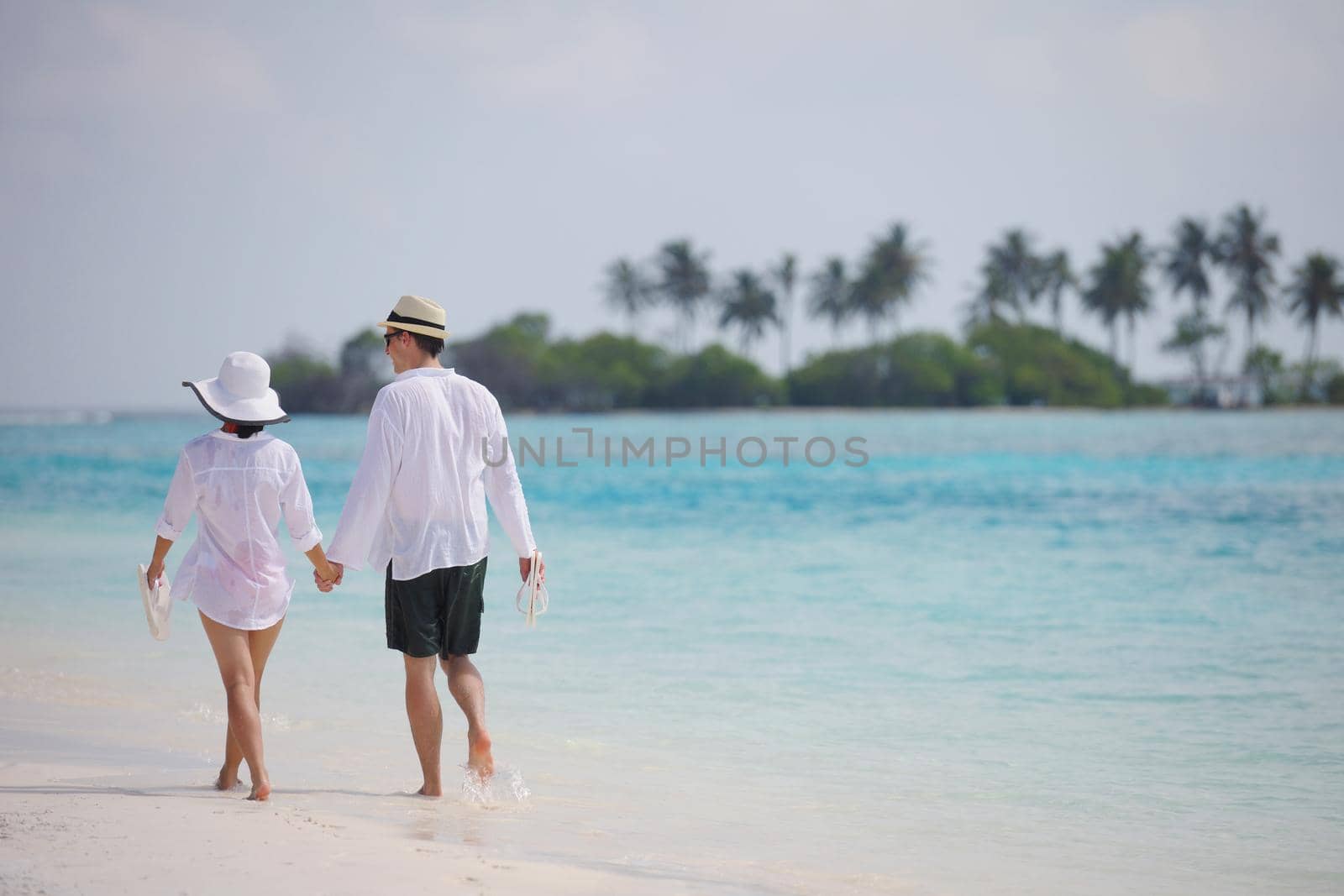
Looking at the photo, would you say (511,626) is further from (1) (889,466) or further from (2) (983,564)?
(1) (889,466)

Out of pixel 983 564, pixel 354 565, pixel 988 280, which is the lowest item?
pixel 983 564

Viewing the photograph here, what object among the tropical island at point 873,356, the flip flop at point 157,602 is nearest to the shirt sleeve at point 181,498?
the flip flop at point 157,602

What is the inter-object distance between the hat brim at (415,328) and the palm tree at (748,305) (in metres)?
82.3

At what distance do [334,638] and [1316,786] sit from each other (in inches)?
219

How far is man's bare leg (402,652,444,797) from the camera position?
3.91 m

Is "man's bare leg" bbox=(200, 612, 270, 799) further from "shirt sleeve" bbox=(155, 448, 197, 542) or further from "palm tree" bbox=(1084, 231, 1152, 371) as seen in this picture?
"palm tree" bbox=(1084, 231, 1152, 371)

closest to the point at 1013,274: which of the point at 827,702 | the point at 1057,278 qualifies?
the point at 1057,278

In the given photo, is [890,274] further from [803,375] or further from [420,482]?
[420,482]

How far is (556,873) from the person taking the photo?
340cm

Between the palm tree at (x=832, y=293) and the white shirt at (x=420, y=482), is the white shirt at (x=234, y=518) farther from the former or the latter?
the palm tree at (x=832, y=293)

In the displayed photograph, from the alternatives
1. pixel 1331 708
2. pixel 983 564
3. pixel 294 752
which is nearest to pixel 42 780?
pixel 294 752

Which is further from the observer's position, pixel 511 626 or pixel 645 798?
pixel 511 626

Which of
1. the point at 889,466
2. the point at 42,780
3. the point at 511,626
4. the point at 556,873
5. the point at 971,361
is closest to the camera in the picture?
the point at 556,873

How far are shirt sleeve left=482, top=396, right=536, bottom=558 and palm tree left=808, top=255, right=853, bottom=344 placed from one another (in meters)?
82.7
